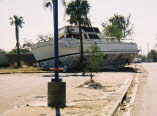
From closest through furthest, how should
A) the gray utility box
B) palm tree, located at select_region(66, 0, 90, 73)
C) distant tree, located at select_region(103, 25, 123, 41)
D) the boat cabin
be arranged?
1. the gray utility box
2. palm tree, located at select_region(66, 0, 90, 73)
3. the boat cabin
4. distant tree, located at select_region(103, 25, 123, 41)

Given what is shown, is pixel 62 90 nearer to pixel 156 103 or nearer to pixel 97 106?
pixel 97 106

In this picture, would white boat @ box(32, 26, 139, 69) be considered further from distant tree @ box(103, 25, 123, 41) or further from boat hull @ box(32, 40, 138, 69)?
distant tree @ box(103, 25, 123, 41)

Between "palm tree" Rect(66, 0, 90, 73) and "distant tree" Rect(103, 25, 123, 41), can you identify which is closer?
"palm tree" Rect(66, 0, 90, 73)

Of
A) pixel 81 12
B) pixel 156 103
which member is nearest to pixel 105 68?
pixel 81 12

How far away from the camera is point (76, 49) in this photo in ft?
128

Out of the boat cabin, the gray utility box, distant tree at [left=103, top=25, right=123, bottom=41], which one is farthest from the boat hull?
distant tree at [left=103, top=25, right=123, bottom=41]

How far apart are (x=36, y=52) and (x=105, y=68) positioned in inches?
388

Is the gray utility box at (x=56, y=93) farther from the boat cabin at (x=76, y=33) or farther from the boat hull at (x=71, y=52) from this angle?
the boat cabin at (x=76, y=33)

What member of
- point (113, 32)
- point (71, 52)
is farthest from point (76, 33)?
point (113, 32)

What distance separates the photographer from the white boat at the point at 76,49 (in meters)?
38.2

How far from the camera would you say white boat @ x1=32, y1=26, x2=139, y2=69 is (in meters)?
38.2

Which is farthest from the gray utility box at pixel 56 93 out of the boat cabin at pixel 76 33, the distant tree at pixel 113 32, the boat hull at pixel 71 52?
the distant tree at pixel 113 32

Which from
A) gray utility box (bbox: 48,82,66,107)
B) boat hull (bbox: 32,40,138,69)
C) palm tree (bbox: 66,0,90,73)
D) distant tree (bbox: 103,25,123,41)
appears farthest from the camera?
distant tree (bbox: 103,25,123,41)

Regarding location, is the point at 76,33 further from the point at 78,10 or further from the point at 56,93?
the point at 56,93
